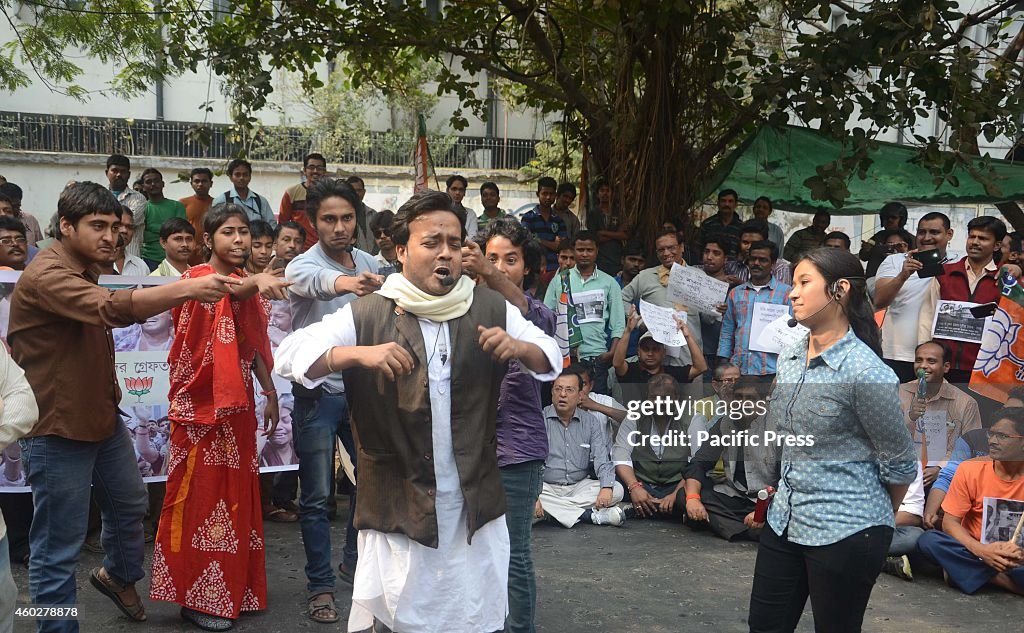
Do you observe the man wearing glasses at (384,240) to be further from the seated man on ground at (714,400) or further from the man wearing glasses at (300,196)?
the seated man on ground at (714,400)

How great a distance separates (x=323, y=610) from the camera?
4.89 meters

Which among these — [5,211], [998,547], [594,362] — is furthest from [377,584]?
[5,211]

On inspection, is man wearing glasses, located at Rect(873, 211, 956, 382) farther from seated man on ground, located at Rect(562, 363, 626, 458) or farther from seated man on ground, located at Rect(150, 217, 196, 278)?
seated man on ground, located at Rect(150, 217, 196, 278)

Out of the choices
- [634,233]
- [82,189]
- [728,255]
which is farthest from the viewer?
[634,233]

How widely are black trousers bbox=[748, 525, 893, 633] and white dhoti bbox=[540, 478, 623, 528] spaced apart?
347 centimetres

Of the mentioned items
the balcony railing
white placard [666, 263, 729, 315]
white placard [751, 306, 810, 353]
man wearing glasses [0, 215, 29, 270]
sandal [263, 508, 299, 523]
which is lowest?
sandal [263, 508, 299, 523]

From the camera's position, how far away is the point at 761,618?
369 cm

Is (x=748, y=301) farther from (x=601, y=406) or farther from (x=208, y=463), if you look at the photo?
(x=208, y=463)

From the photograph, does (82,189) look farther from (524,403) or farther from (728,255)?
(728,255)

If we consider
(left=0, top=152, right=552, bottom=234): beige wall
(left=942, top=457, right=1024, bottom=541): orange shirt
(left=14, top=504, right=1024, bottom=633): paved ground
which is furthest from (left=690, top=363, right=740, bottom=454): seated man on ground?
(left=0, top=152, right=552, bottom=234): beige wall

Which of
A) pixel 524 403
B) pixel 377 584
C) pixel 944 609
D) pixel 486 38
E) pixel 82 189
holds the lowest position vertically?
pixel 944 609

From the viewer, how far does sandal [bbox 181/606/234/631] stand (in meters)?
4.77

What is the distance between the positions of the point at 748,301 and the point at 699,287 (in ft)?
1.45

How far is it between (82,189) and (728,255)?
20.9ft
